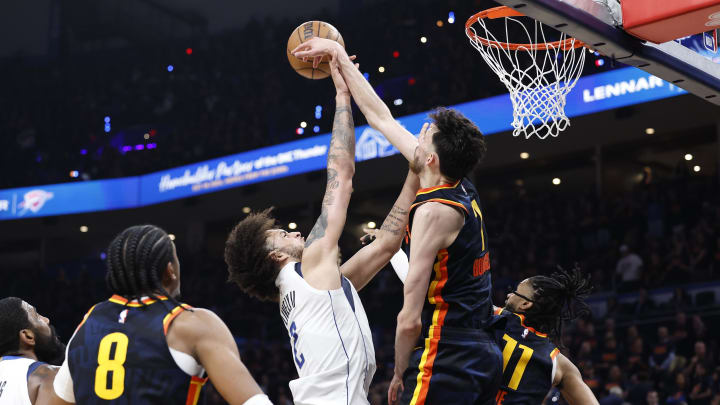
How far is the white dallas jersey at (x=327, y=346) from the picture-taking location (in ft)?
9.82

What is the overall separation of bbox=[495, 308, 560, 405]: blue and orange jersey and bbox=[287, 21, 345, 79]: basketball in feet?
4.42

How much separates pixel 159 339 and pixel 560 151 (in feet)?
47.5

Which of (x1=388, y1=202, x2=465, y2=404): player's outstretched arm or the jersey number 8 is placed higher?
(x1=388, y1=202, x2=465, y2=404): player's outstretched arm

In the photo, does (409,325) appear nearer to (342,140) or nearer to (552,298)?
(342,140)

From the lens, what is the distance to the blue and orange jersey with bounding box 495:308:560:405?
377cm

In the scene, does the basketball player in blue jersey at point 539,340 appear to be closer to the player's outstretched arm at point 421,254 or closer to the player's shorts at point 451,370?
the player's shorts at point 451,370

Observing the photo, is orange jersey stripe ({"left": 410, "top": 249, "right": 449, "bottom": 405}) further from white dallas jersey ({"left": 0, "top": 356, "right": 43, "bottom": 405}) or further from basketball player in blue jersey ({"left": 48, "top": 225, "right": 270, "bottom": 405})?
white dallas jersey ({"left": 0, "top": 356, "right": 43, "bottom": 405})

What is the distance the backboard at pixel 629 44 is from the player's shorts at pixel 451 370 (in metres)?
1.36

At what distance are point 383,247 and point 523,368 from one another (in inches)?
34.5

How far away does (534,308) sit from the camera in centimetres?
399

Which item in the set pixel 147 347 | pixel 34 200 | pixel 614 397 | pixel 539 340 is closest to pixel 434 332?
pixel 539 340

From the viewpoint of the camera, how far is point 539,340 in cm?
389

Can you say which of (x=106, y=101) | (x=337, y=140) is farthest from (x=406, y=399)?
(x=106, y=101)

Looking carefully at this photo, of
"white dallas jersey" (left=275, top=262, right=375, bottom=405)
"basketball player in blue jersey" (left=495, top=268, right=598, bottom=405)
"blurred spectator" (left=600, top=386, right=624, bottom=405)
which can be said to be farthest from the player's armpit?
"blurred spectator" (left=600, top=386, right=624, bottom=405)
